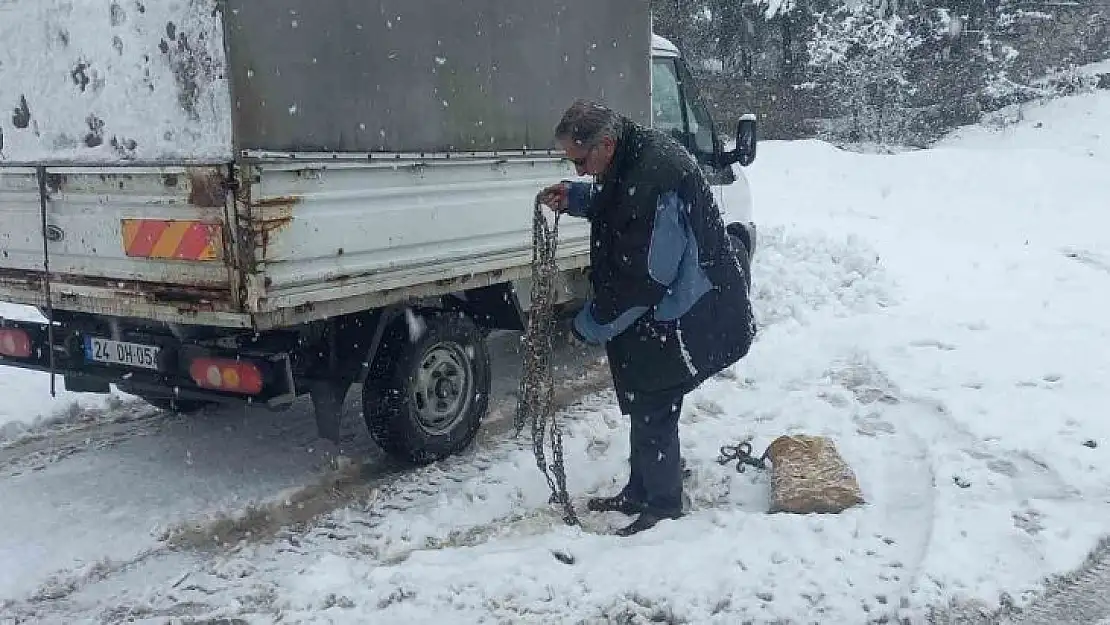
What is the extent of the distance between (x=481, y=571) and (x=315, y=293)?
4.65 ft

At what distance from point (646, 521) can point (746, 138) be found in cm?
402

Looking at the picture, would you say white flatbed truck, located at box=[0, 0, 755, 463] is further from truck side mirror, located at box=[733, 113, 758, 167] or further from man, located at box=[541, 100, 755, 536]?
truck side mirror, located at box=[733, 113, 758, 167]

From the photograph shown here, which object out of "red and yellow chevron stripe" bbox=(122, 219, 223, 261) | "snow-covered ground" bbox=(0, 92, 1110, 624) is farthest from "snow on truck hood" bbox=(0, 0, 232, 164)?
"snow-covered ground" bbox=(0, 92, 1110, 624)

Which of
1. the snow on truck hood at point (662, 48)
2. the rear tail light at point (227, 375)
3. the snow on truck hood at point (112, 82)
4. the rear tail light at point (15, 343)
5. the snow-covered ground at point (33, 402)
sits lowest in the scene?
the snow-covered ground at point (33, 402)

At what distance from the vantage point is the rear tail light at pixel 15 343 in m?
4.99

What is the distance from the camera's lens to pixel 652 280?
3881 millimetres

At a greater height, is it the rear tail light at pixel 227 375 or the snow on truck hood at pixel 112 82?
the snow on truck hood at pixel 112 82

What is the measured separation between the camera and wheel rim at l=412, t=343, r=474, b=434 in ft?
16.5

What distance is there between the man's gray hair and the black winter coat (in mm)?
84

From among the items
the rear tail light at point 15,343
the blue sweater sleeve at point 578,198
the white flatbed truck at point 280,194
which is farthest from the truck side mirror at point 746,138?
the rear tail light at point 15,343

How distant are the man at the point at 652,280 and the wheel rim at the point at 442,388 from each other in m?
1.21

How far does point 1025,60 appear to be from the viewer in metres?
24.8

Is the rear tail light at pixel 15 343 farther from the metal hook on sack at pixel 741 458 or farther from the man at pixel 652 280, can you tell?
the metal hook on sack at pixel 741 458

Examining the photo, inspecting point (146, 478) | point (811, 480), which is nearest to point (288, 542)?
point (146, 478)
